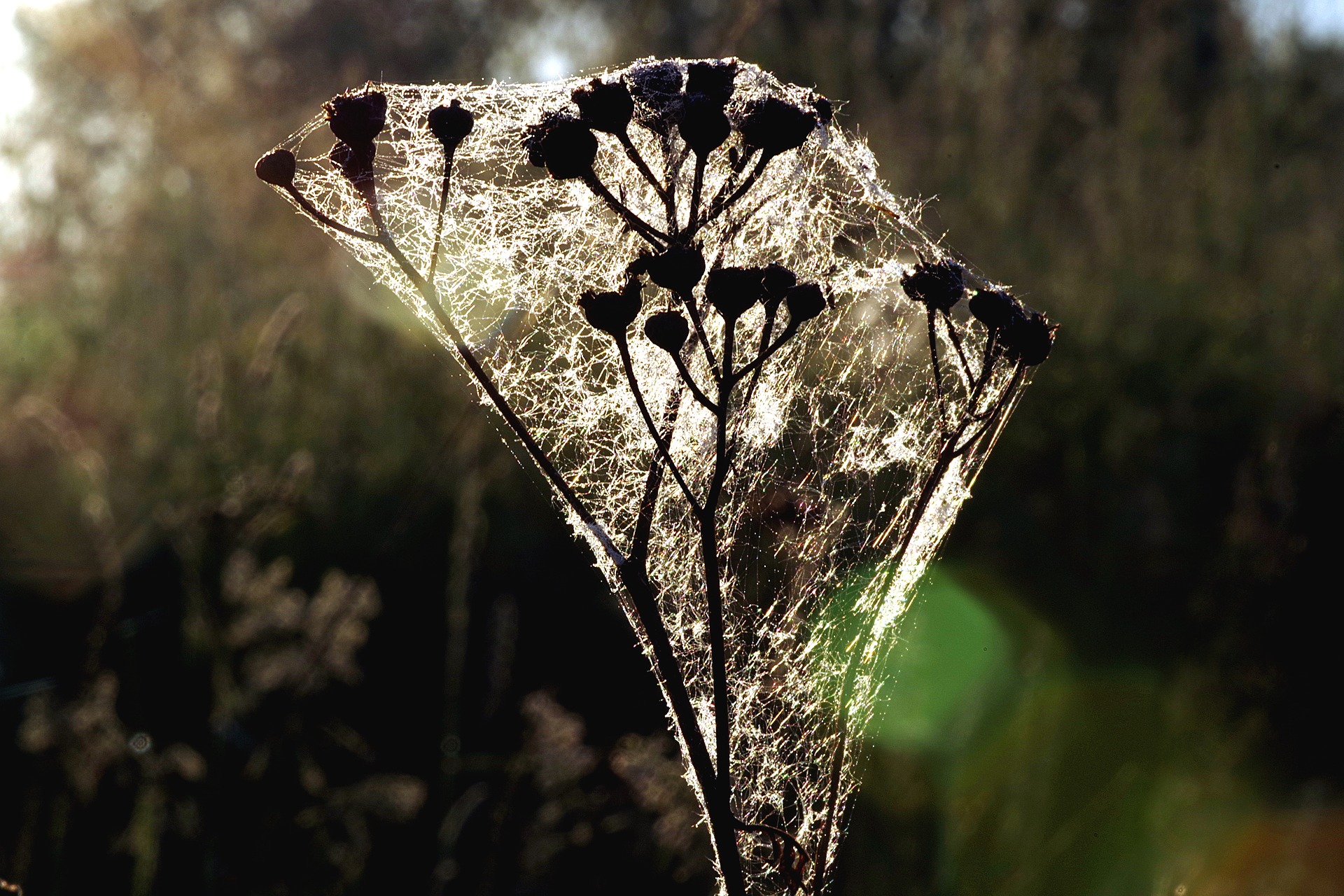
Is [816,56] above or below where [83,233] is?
above

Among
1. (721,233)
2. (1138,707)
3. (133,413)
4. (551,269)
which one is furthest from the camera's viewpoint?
(133,413)

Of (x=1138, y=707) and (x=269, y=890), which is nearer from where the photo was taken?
(x=269, y=890)

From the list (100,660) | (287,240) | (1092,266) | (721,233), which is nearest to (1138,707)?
(1092,266)

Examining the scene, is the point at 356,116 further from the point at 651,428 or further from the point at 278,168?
the point at 651,428

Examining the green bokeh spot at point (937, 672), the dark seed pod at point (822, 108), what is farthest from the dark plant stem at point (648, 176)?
the green bokeh spot at point (937, 672)

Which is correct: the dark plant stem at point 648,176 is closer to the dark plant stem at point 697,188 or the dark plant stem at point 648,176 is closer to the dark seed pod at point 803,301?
the dark plant stem at point 697,188

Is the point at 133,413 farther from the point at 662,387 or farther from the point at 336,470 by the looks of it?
the point at 662,387
